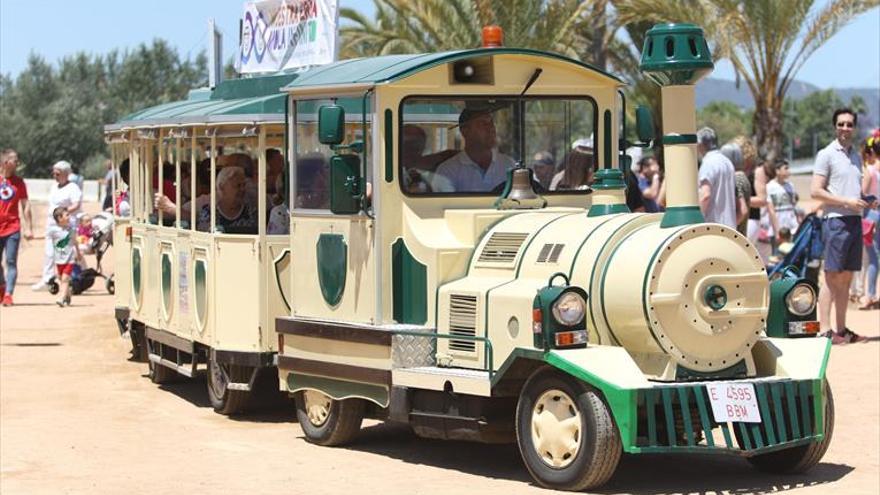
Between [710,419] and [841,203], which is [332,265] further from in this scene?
[841,203]

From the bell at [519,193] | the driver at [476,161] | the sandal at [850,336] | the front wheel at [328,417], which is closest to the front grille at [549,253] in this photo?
the bell at [519,193]

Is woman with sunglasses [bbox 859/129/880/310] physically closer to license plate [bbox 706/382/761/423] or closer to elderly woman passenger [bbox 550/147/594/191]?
elderly woman passenger [bbox 550/147/594/191]

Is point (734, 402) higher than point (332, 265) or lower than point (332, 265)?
lower

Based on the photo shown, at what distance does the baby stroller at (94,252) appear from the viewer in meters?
20.7

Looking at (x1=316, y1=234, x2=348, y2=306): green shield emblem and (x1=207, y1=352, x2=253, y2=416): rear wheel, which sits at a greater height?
(x1=316, y1=234, x2=348, y2=306): green shield emblem

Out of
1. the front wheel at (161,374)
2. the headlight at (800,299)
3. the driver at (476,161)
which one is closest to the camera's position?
the headlight at (800,299)

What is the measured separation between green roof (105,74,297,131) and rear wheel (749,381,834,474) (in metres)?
4.01

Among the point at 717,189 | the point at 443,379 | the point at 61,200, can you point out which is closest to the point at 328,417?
the point at 443,379

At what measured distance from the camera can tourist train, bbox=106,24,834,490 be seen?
872 centimetres

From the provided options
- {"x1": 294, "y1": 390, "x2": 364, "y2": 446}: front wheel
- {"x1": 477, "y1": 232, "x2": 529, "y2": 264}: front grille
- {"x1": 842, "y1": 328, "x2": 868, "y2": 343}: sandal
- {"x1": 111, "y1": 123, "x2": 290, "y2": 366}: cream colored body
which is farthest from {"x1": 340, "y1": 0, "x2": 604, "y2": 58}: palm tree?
{"x1": 477, "y1": 232, "x2": 529, "y2": 264}: front grille

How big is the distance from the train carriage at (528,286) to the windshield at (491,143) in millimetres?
14

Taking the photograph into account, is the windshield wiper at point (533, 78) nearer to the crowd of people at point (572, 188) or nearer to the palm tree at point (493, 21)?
the crowd of people at point (572, 188)

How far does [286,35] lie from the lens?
13.6m

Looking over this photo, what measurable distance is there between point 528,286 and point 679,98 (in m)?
1.26
